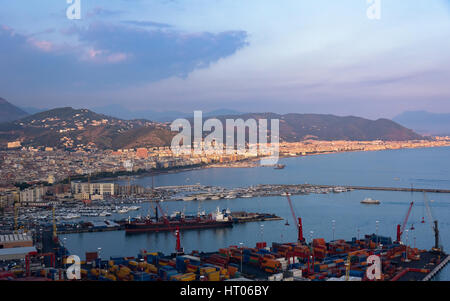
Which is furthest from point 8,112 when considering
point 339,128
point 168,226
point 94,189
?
point 339,128

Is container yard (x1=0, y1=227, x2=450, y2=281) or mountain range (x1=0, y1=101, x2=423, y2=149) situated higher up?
mountain range (x1=0, y1=101, x2=423, y2=149)

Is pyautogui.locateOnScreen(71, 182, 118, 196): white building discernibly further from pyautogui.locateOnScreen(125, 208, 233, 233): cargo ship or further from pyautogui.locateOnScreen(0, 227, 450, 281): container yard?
pyautogui.locateOnScreen(0, 227, 450, 281): container yard

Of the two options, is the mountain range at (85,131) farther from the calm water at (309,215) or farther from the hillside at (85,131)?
the calm water at (309,215)

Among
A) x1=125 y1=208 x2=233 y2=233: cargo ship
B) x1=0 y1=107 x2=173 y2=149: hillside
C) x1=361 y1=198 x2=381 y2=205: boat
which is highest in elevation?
x1=0 y1=107 x2=173 y2=149: hillside

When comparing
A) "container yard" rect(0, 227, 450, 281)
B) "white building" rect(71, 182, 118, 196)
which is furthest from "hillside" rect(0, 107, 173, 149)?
"container yard" rect(0, 227, 450, 281)

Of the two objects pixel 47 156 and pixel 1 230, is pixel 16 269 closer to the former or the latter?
pixel 1 230

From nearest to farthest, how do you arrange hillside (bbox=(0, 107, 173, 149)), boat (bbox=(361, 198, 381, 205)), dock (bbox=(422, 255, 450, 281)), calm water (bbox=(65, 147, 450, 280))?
dock (bbox=(422, 255, 450, 281)), calm water (bbox=(65, 147, 450, 280)), boat (bbox=(361, 198, 381, 205)), hillside (bbox=(0, 107, 173, 149))
